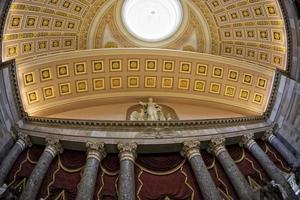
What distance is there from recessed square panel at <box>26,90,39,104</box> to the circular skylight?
5229 mm

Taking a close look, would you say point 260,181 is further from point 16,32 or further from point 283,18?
point 16,32

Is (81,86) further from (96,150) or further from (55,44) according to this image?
(96,150)

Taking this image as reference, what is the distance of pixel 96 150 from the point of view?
10484mm

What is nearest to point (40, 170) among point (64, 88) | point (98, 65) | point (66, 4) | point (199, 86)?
point (64, 88)

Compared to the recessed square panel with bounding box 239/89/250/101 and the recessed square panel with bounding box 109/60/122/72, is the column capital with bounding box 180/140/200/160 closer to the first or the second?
the recessed square panel with bounding box 239/89/250/101

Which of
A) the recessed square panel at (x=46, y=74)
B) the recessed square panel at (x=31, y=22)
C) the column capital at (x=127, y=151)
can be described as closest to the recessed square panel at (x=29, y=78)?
the recessed square panel at (x=46, y=74)

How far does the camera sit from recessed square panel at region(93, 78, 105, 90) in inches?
569

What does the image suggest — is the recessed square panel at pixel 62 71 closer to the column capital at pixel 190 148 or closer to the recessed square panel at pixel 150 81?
the recessed square panel at pixel 150 81

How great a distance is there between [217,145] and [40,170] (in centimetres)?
577

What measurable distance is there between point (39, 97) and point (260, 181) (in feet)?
29.7

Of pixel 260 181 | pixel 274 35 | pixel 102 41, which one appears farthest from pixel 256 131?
pixel 102 41

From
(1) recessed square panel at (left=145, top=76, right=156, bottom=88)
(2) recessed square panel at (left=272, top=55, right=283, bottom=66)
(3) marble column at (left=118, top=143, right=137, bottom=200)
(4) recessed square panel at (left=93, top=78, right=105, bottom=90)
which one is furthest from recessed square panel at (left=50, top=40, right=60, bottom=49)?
(2) recessed square panel at (left=272, top=55, right=283, bottom=66)

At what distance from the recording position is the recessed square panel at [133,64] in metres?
14.4

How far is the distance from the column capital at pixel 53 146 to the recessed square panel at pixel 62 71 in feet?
→ 12.7
